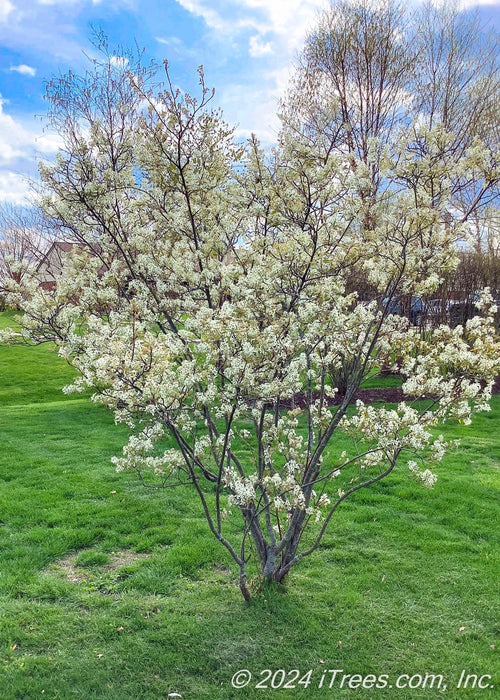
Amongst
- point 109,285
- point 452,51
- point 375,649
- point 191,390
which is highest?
point 452,51

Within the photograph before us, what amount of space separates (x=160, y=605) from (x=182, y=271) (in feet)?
9.83

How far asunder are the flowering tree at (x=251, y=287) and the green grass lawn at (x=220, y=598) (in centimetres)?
54

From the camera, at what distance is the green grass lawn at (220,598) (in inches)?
137

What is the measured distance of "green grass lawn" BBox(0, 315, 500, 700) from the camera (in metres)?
3.47

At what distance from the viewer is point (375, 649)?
3703mm

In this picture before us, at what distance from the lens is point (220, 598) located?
4.29 meters

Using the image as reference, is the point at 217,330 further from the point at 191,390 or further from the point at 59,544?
the point at 59,544

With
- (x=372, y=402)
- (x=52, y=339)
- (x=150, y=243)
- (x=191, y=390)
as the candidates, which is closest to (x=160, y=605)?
(x=191, y=390)

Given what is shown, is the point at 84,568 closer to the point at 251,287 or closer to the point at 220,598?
the point at 220,598

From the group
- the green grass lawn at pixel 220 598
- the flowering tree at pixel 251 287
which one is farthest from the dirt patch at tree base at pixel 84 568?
the flowering tree at pixel 251 287

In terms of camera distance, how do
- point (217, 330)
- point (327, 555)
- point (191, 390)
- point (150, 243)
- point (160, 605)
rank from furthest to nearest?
point (327, 555)
point (150, 243)
point (160, 605)
point (191, 390)
point (217, 330)

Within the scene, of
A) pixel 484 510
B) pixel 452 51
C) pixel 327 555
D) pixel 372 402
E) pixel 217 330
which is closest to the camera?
pixel 217 330

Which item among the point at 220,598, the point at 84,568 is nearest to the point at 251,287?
the point at 220,598

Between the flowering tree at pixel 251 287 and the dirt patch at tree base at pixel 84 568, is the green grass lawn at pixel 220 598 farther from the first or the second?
the flowering tree at pixel 251 287
